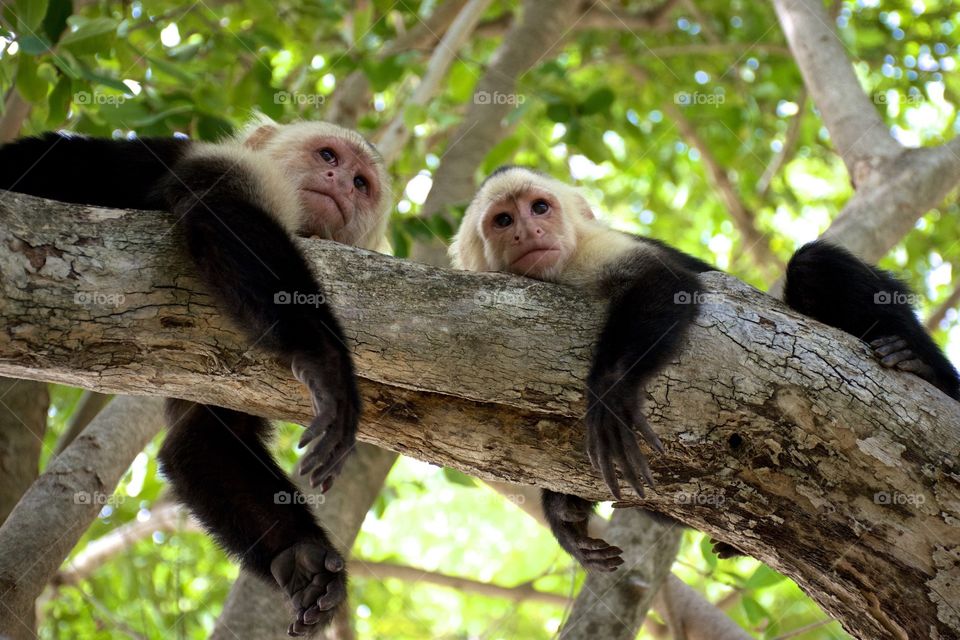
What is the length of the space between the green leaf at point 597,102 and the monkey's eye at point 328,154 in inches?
85.4

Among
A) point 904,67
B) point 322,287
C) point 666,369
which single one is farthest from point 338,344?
point 904,67

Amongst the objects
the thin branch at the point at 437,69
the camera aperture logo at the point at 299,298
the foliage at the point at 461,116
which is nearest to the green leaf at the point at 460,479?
the foliage at the point at 461,116

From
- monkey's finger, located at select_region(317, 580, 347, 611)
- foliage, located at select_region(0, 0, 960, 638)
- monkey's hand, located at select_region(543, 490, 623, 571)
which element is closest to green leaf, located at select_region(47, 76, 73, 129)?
foliage, located at select_region(0, 0, 960, 638)

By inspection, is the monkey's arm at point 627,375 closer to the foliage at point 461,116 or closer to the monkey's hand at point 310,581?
the monkey's hand at point 310,581

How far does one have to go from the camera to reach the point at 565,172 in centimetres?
906

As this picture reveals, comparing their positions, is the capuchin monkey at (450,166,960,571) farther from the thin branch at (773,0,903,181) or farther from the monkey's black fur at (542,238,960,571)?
the thin branch at (773,0,903,181)

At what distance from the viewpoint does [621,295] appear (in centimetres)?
355

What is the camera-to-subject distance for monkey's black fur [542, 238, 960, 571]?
3021mm

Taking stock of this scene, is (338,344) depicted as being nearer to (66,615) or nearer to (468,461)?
(468,461)

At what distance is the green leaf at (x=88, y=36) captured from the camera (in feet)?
13.8

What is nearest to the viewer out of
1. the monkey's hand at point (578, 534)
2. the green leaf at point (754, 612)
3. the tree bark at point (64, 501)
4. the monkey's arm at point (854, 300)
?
the tree bark at point (64, 501)

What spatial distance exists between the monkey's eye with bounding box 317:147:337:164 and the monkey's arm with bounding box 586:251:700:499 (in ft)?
6.02

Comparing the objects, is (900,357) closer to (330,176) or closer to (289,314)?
(289,314)

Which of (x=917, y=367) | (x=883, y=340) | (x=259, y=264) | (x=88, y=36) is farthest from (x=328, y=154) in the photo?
(x=917, y=367)
